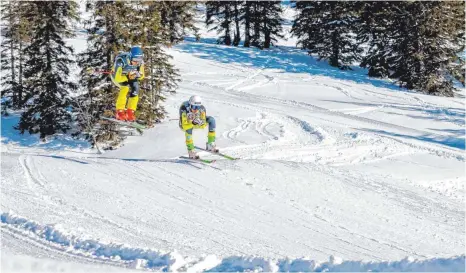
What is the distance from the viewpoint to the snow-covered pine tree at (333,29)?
143 ft

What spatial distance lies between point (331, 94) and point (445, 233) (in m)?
21.9

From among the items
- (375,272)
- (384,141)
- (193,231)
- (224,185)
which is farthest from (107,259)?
(384,141)

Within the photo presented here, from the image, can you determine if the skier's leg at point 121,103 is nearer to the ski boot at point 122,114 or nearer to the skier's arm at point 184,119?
the ski boot at point 122,114

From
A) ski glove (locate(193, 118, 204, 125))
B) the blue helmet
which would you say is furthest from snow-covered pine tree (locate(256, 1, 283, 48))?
the blue helmet

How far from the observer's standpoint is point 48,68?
2959 centimetres

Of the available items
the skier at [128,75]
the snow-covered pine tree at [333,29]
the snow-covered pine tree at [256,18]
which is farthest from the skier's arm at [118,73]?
the snow-covered pine tree at [256,18]

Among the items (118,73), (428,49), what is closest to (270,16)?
(428,49)

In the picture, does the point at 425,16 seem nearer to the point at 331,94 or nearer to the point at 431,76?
the point at 431,76

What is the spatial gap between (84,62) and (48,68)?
5.95 meters

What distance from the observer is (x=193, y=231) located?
1210 cm

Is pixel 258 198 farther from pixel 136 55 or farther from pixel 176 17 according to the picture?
pixel 176 17

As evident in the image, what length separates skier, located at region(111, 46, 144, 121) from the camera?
1300cm

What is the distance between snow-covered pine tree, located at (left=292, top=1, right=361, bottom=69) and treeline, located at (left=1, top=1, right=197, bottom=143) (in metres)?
17.8

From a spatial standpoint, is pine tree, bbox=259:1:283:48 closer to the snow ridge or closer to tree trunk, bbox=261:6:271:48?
tree trunk, bbox=261:6:271:48
